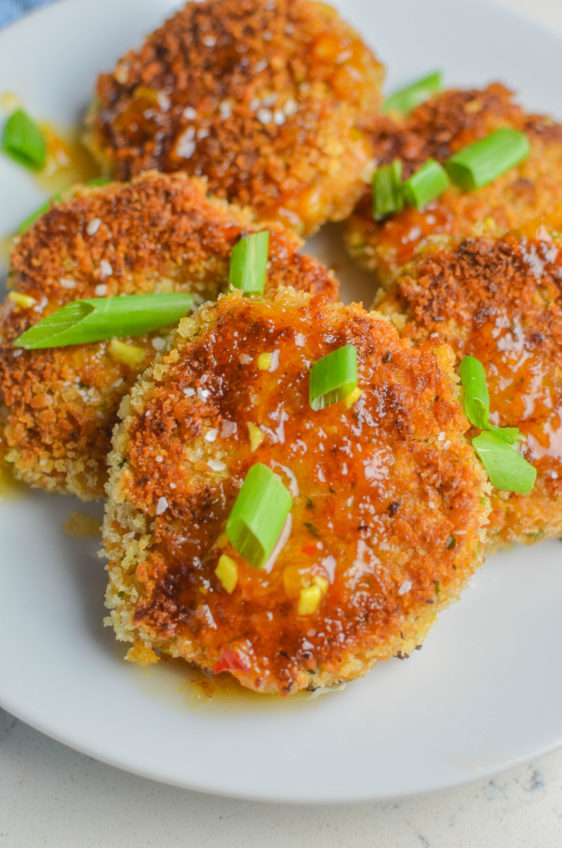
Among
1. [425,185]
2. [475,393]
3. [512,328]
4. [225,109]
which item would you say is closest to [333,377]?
[475,393]

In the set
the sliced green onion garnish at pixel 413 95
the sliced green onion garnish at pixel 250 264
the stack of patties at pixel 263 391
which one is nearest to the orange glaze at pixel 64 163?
the stack of patties at pixel 263 391

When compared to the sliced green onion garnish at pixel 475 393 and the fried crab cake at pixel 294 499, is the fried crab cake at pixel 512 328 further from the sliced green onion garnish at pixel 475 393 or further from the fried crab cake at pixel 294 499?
the fried crab cake at pixel 294 499

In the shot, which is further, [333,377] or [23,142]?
[23,142]

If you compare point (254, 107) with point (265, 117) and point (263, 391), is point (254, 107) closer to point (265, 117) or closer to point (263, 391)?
point (265, 117)

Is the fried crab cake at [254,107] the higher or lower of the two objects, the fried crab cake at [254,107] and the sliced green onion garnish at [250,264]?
the higher

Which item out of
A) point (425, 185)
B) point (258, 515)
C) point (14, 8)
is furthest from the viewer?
point (14, 8)

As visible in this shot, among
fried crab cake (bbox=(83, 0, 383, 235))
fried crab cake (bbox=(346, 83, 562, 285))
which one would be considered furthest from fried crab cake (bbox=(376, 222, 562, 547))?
fried crab cake (bbox=(83, 0, 383, 235))

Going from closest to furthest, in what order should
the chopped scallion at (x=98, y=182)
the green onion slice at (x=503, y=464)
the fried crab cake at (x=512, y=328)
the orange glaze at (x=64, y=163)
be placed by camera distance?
1. the green onion slice at (x=503, y=464)
2. the fried crab cake at (x=512, y=328)
3. the chopped scallion at (x=98, y=182)
4. the orange glaze at (x=64, y=163)
